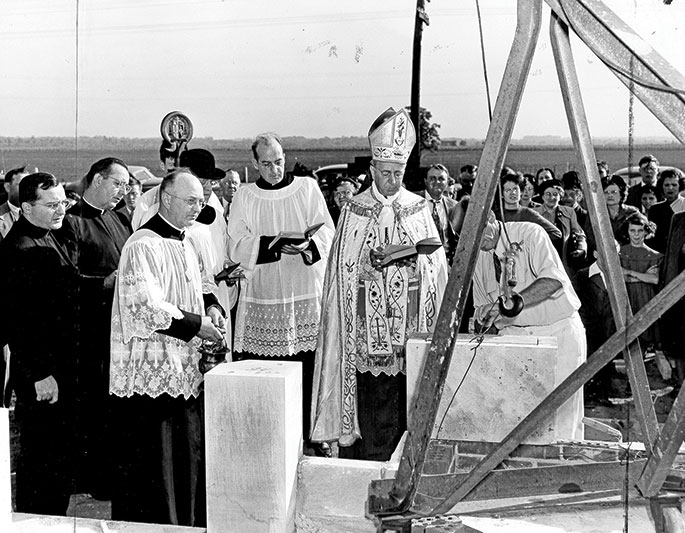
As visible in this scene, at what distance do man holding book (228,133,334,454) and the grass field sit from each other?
4.01 ft

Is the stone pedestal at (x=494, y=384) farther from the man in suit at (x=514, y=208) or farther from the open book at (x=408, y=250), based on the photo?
the man in suit at (x=514, y=208)

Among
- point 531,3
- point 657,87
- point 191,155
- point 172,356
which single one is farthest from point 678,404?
point 191,155

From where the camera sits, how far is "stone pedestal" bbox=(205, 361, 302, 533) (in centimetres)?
385

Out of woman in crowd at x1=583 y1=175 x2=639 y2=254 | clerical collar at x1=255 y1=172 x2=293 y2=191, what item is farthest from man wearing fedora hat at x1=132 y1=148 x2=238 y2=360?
woman in crowd at x1=583 y1=175 x2=639 y2=254

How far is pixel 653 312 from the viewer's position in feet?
8.01

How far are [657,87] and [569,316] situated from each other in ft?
10.3

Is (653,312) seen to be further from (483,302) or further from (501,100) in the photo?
(483,302)

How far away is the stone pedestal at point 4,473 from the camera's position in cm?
365

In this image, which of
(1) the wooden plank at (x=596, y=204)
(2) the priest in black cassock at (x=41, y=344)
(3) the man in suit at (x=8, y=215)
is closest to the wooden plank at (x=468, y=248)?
(1) the wooden plank at (x=596, y=204)

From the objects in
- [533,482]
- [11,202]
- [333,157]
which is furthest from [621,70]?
[333,157]

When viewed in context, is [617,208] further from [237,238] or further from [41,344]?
[41,344]

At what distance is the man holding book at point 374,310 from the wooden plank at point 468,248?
8.65 ft

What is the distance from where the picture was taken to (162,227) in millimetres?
4512

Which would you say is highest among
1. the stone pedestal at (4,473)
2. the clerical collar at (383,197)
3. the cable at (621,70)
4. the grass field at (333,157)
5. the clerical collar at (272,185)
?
the grass field at (333,157)
